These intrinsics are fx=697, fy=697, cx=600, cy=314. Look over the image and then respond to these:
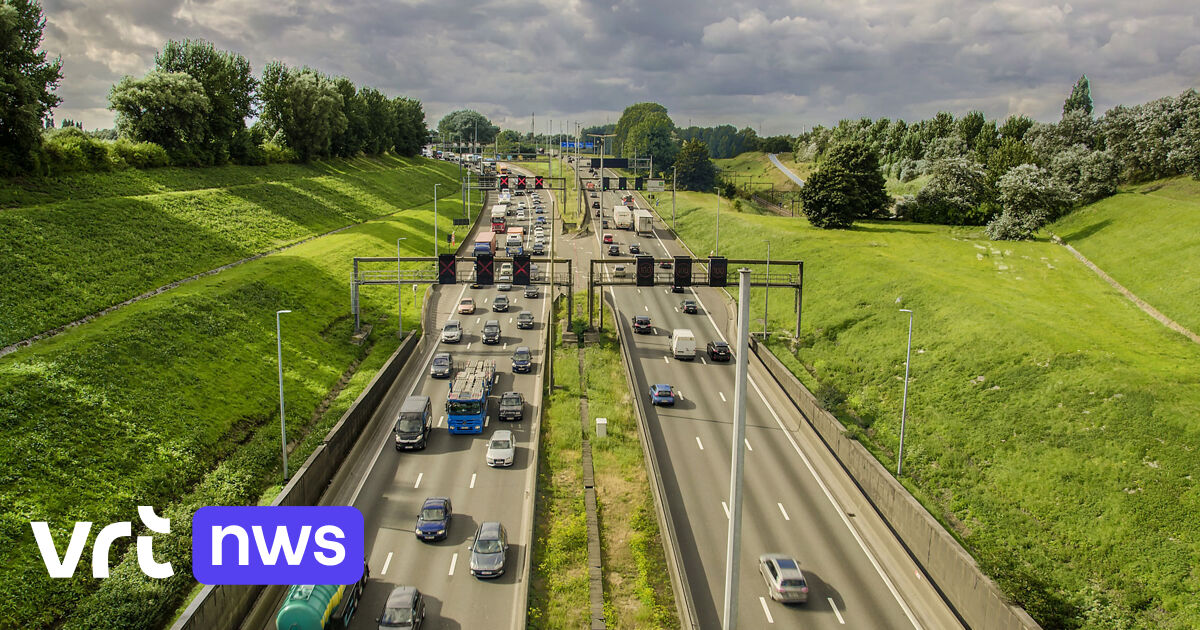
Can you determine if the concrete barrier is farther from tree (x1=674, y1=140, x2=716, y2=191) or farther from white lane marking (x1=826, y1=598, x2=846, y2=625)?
tree (x1=674, y1=140, x2=716, y2=191)

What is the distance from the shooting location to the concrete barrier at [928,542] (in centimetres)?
2530

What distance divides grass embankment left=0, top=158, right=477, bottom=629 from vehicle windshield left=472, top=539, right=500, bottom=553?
35.1ft

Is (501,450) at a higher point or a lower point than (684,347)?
lower

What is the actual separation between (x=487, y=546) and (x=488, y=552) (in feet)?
0.89

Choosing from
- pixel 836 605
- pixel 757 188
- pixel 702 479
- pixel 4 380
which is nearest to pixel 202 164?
pixel 4 380

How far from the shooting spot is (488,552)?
94.1 ft

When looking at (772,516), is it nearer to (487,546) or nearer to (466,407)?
(487,546)

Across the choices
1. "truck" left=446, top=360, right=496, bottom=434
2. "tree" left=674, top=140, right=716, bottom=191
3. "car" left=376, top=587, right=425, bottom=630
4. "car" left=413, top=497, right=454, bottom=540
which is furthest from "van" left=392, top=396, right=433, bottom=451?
"tree" left=674, top=140, right=716, bottom=191

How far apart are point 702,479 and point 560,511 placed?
8312 mm

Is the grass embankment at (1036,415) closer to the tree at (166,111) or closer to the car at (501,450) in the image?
the car at (501,450)

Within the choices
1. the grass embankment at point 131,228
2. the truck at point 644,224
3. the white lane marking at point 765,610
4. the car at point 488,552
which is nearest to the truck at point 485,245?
the grass embankment at point 131,228

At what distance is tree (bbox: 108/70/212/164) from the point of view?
3091 inches

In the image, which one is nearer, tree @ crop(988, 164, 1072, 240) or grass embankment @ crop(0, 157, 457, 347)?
grass embankment @ crop(0, 157, 457, 347)

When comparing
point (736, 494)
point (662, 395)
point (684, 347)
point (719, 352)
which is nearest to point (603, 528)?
point (662, 395)
